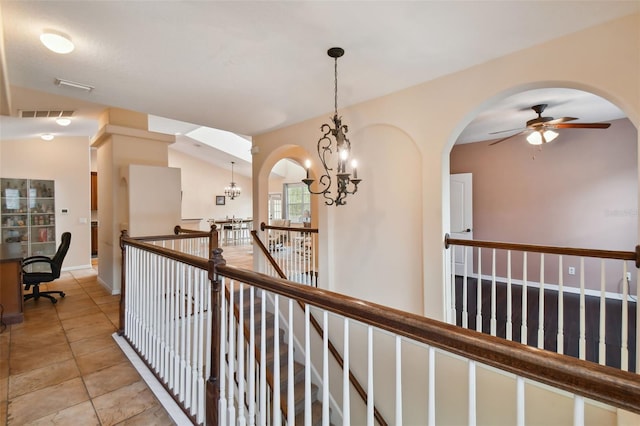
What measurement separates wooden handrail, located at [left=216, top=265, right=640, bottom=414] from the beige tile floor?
5.64 feet

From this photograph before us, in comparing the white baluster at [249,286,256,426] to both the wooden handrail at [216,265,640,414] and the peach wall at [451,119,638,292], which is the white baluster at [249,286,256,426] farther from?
the peach wall at [451,119,638,292]

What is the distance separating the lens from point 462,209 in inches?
219

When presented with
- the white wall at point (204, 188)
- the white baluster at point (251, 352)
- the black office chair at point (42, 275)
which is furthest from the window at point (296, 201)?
the white baluster at point (251, 352)

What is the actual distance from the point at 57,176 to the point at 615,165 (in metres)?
9.85

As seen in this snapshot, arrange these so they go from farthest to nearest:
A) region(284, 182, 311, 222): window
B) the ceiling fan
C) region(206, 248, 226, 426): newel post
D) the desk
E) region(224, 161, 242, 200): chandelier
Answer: region(224, 161, 242, 200): chandelier
region(284, 182, 311, 222): window
the desk
the ceiling fan
region(206, 248, 226, 426): newel post

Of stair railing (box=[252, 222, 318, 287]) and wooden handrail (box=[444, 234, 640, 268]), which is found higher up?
wooden handrail (box=[444, 234, 640, 268])

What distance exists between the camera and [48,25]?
186cm

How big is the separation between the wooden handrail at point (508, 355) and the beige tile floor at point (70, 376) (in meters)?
1.72

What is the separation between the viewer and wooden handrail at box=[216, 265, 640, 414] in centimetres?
63

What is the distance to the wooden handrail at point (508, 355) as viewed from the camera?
2.06 feet

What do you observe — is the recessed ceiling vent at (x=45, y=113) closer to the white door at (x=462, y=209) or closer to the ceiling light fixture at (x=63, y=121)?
the ceiling light fixture at (x=63, y=121)

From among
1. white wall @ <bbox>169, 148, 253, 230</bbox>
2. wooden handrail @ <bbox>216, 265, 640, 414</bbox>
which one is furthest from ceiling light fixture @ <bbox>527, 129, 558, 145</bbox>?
white wall @ <bbox>169, 148, 253, 230</bbox>

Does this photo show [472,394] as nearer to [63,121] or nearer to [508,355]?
[508,355]

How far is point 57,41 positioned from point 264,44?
1.40 m
